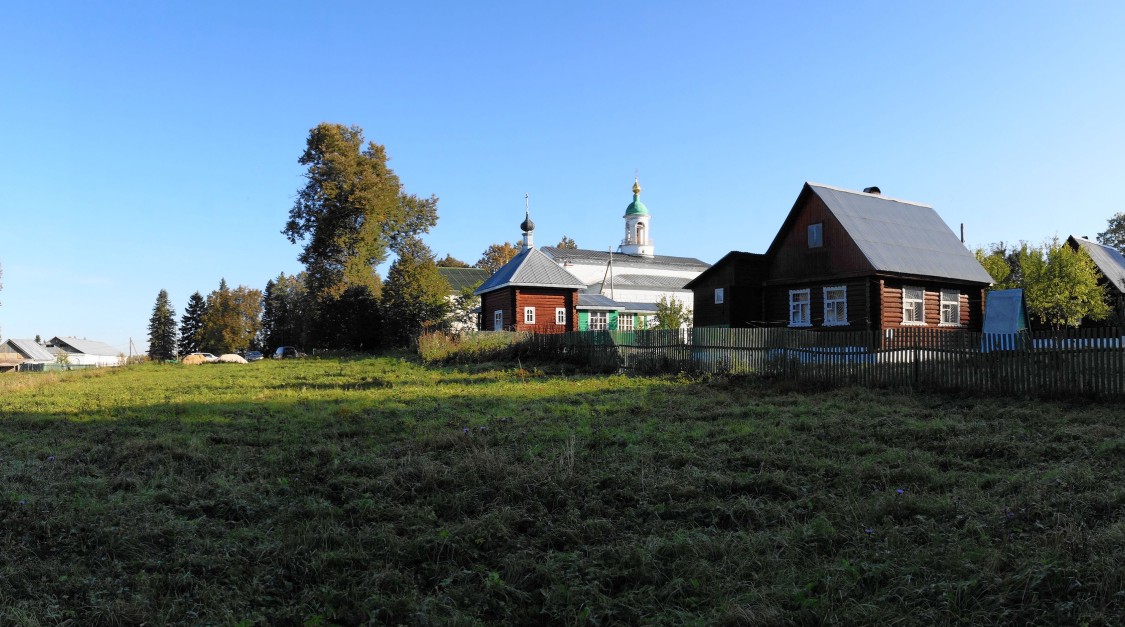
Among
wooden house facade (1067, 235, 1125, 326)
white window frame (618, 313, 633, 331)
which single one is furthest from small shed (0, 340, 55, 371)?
wooden house facade (1067, 235, 1125, 326)

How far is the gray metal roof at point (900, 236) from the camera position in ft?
82.3

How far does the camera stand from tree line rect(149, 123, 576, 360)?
1503 inches

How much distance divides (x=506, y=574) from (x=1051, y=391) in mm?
11373

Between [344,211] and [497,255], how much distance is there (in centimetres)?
2536

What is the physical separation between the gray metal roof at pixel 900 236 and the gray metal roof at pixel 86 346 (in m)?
110

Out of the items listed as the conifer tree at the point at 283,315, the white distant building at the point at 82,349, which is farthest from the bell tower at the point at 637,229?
the white distant building at the point at 82,349

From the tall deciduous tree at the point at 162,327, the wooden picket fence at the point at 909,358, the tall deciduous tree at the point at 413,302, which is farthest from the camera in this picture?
the tall deciduous tree at the point at 162,327

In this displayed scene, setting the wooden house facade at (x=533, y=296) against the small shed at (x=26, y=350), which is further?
the small shed at (x=26, y=350)

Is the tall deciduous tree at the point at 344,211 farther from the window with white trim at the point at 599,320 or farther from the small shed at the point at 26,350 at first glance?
the small shed at the point at 26,350

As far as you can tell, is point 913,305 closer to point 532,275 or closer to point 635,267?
point 532,275

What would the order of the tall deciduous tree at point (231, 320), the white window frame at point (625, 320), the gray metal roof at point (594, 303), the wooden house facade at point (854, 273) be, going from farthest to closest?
1. the tall deciduous tree at point (231, 320)
2. the white window frame at point (625, 320)
3. the gray metal roof at point (594, 303)
4. the wooden house facade at point (854, 273)

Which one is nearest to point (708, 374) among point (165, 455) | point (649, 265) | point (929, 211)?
point (165, 455)

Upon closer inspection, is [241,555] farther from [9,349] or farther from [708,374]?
[9,349]

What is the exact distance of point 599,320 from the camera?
43.1 m
